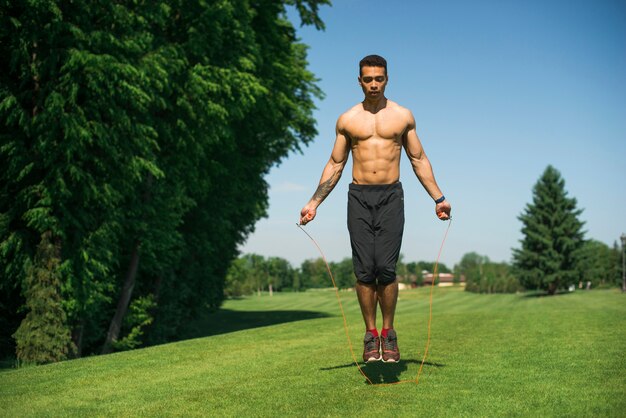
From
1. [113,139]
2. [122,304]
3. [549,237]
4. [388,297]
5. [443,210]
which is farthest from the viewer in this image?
[549,237]

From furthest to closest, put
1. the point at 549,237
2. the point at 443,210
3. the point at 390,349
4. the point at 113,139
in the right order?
the point at 549,237, the point at 113,139, the point at 443,210, the point at 390,349

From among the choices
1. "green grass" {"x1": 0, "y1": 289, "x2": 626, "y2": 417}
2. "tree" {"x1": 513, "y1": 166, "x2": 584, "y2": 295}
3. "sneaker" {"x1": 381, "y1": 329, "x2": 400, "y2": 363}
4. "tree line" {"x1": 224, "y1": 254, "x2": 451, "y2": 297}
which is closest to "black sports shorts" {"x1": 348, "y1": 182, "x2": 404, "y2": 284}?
"sneaker" {"x1": 381, "y1": 329, "x2": 400, "y2": 363}

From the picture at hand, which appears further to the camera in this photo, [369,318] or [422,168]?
[422,168]

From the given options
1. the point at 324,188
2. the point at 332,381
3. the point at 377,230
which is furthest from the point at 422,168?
the point at 332,381

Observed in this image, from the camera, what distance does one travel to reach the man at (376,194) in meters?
7.16

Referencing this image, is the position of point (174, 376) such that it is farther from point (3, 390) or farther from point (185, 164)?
point (185, 164)

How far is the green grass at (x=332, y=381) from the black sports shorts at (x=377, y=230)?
47.7 inches

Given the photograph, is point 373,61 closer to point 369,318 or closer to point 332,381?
point 369,318

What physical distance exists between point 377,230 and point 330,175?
2.94 ft

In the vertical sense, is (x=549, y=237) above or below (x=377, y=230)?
above

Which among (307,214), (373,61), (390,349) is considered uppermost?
(373,61)

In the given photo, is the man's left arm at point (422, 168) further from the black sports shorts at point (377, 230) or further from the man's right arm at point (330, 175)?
the man's right arm at point (330, 175)

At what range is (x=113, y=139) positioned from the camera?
1587cm

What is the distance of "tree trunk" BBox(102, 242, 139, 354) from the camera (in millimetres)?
20938
